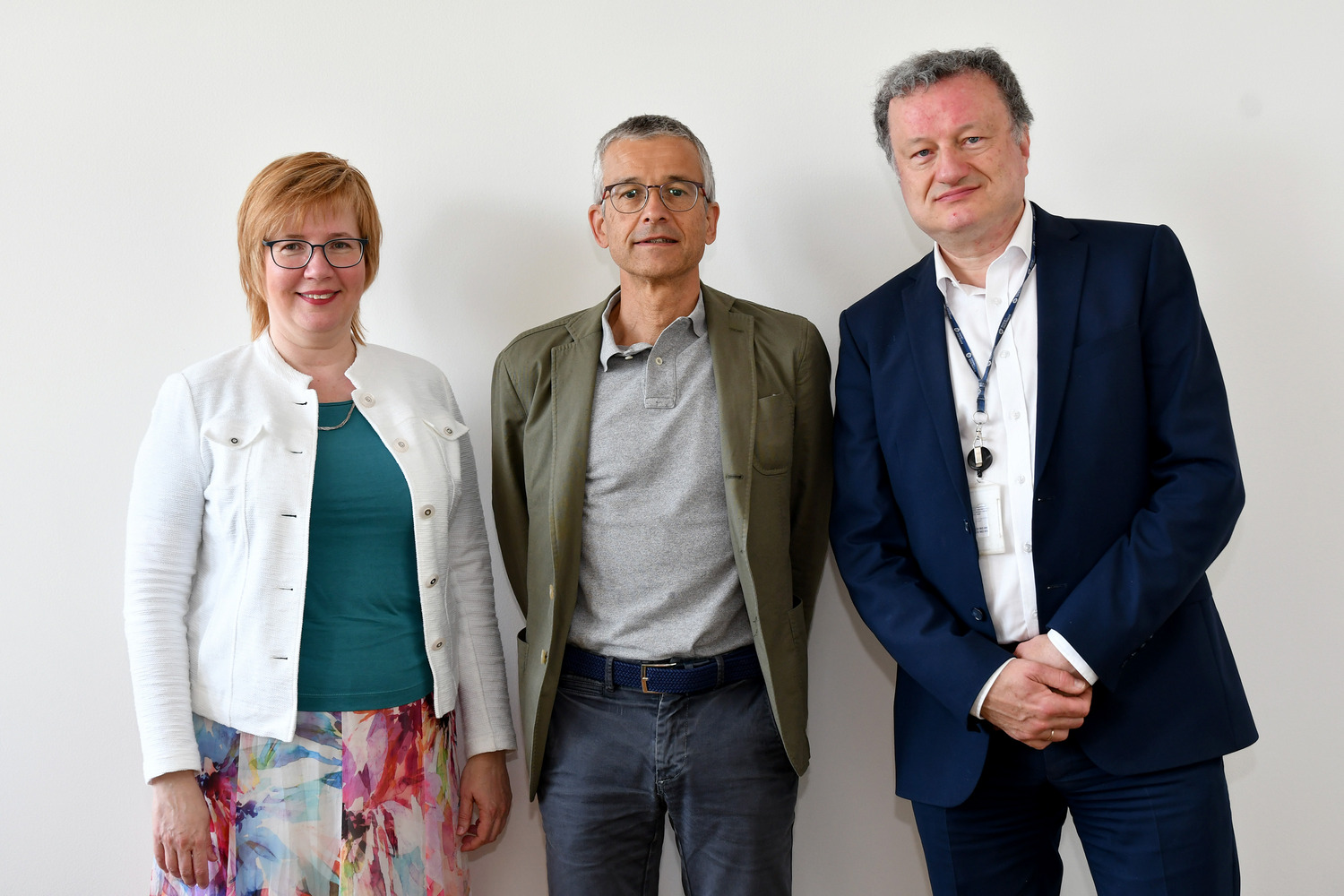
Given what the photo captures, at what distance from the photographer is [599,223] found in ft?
6.57

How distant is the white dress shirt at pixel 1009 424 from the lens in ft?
5.43

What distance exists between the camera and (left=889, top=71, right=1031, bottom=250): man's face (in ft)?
5.63

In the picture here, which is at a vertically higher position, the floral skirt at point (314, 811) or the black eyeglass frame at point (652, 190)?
the black eyeglass frame at point (652, 190)

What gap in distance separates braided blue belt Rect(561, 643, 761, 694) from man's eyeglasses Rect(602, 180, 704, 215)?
0.93 m

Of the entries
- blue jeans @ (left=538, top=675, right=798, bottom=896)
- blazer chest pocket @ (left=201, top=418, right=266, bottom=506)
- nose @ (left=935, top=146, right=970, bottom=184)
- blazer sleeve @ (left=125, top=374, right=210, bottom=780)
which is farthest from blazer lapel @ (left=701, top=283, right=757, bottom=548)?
blazer sleeve @ (left=125, top=374, right=210, bottom=780)

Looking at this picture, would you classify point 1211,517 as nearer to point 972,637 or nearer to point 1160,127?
point 972,637

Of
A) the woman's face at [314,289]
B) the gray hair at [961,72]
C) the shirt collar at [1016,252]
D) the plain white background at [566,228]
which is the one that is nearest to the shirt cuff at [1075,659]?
the shirt collar at [1016,252]

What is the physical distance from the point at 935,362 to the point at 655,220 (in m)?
0.64

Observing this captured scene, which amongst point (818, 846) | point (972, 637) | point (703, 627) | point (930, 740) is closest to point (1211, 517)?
point (972, 637)

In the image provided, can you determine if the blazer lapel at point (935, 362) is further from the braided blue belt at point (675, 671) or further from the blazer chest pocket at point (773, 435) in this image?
the braided blue belt at point (675, 671)

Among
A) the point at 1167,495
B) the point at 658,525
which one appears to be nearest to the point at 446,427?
the point at 658,525

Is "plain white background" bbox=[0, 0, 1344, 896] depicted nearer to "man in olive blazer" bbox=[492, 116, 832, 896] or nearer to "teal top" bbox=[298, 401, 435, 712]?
"man in olive blazer" bbox=[492, 116, 832, 896]

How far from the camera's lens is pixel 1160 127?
2.29 metres

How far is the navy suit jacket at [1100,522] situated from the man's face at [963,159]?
5.1 inches
